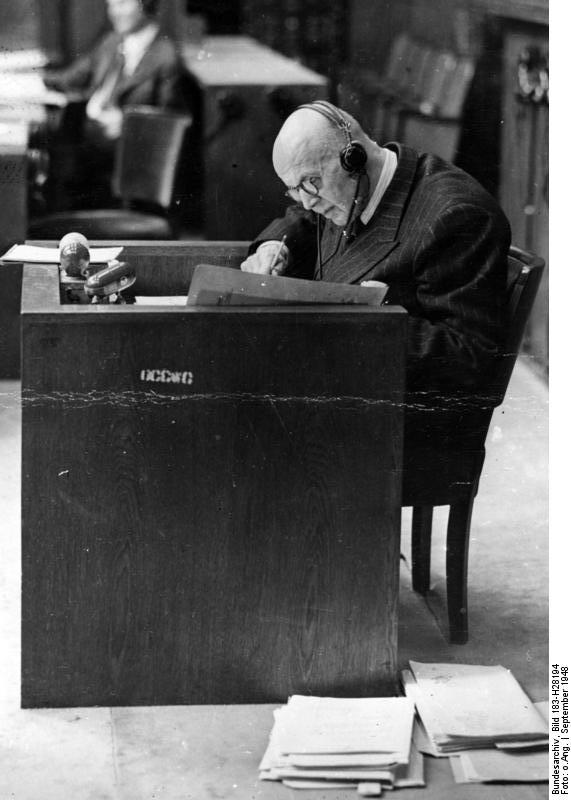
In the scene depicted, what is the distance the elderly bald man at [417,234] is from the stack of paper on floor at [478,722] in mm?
611

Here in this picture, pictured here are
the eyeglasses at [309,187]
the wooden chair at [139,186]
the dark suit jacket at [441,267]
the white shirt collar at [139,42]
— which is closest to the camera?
the dark suit jacket at [441,267]

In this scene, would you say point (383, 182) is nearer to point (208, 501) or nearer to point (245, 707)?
point (208, 501)

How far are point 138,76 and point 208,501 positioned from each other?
1.31m

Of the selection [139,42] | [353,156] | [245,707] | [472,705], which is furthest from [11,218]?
[472,705]

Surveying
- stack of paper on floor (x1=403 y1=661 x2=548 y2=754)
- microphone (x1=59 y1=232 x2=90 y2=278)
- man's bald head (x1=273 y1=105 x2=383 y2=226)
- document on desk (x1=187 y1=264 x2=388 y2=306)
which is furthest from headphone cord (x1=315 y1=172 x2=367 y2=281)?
stack of paper on floor (x1=403 y1=661 x2=548 y2=754)

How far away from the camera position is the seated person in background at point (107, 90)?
3039 millimetres

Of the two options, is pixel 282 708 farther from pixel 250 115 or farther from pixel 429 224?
pixel 250 115

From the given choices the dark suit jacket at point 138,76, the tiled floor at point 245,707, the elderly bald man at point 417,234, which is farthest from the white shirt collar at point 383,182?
the dark suit jacket at point 138,76

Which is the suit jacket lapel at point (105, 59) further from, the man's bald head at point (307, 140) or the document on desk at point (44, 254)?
the man's bald head at point (307, 140)

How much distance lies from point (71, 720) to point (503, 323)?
4.02ft

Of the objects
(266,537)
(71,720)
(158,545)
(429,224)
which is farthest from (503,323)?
(71,720)

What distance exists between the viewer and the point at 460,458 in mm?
2820

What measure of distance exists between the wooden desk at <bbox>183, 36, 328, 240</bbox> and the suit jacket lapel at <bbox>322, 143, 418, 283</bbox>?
1.06 feet
